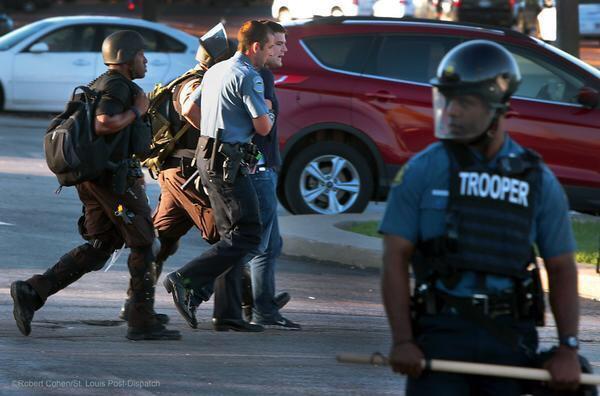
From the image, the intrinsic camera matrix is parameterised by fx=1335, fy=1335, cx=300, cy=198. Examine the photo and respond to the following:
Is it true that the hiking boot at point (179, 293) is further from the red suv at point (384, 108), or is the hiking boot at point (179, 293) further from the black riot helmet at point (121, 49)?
the red suv at point (384, 108)

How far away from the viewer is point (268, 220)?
7.81 metres

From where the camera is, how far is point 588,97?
11633 millimetres

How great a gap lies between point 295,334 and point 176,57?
14.2 metres

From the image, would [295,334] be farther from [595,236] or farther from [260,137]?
[595,236]

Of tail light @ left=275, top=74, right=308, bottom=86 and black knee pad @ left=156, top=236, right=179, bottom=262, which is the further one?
tail light @ left=275, top=74, right=308, bottom=86

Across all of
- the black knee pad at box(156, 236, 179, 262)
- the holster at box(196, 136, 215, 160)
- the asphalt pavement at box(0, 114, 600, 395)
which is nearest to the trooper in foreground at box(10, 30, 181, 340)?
the asphalt pavement at box(0, 114, 600, 395)

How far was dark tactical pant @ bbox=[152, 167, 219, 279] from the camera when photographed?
7969 millimetres

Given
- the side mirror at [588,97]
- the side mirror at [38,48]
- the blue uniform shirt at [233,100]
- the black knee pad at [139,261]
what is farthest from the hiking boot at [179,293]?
the side mirror at [38,48]

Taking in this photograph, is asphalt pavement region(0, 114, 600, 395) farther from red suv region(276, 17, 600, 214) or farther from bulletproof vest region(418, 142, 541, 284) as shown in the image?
bulletproof vest region(418, 142, 541, 284)

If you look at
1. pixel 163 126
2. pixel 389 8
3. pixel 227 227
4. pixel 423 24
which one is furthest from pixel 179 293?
pixel 389 8

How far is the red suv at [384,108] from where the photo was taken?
11.9 meters

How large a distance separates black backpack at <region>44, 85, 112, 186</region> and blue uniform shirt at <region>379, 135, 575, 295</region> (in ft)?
11.0

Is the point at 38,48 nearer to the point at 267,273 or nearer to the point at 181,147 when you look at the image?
the point at 181,147

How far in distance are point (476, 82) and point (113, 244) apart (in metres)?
3.96
